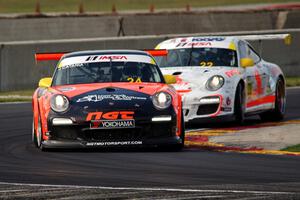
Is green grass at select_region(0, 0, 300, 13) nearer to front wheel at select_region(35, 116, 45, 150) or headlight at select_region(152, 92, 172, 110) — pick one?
front wheel at select_region(35, 116, 45, 150)

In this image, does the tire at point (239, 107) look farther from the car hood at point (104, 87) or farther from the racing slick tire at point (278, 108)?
the car hood at point (104, 87)

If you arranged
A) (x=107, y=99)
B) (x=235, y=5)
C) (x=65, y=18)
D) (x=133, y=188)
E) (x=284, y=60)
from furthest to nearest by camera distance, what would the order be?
(x=235, y=5)
(x=65, y=18)
(x=284, y=60)
(x=107, y=99)
(x=133, y=188)

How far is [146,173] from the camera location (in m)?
11.7

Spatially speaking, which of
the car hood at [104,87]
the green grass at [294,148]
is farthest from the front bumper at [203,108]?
the green grass at [294,148]

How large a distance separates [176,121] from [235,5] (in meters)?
→ 36.5

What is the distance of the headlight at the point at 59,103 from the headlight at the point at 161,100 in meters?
0.97

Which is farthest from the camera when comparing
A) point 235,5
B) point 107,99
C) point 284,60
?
point 235,5

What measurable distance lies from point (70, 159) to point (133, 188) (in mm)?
2572

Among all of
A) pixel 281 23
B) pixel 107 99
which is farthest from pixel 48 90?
pixel 281 23

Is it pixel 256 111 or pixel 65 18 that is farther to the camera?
pixel 65 18

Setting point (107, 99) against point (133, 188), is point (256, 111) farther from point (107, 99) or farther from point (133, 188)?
point (133, 188)

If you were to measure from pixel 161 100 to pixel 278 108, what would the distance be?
17.1 feet

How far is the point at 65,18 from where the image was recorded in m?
34.3

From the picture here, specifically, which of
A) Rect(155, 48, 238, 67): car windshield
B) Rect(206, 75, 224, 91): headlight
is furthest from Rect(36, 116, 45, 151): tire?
Rect(155, 48, 238, 67): car windshield
